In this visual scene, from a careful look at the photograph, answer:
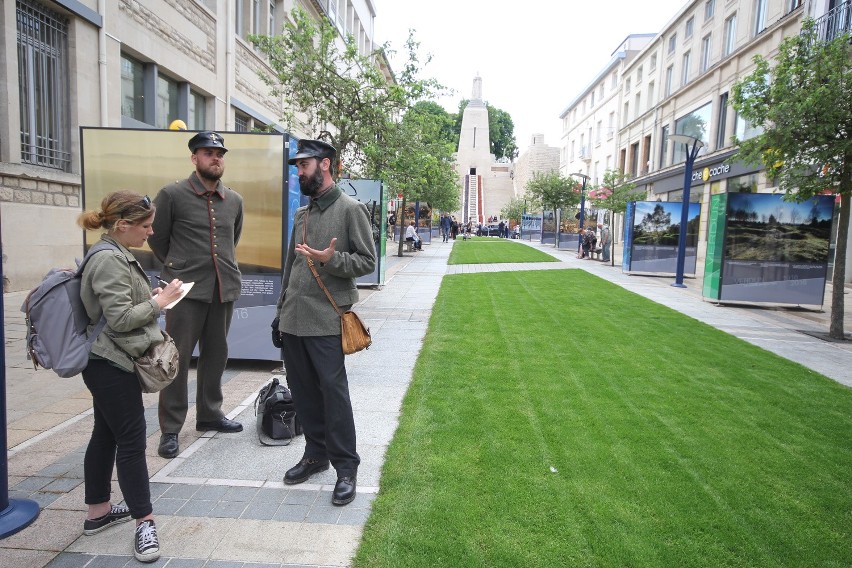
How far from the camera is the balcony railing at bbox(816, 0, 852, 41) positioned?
17.0 meters

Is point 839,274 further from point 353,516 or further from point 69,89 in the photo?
point 69,89

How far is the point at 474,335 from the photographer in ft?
27.7

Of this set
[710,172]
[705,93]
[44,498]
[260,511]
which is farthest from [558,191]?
[44,498]

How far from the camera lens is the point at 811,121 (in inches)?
351

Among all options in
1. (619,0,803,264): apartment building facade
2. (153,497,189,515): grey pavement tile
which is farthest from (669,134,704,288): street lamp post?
(153,497,189,515): grey pavement tile

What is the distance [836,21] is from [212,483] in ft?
71.2

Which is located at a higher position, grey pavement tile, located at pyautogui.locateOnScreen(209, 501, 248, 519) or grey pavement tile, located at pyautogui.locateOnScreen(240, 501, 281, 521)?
grey pavement tile, located at pyautogui.locateOnScreen(240, 501, 281, 521)

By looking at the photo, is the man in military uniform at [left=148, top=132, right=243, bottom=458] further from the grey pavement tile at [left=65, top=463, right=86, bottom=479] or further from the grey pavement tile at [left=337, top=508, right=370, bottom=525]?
the grey pavement tile at [left=337, top=508, right=370, bottom=525]

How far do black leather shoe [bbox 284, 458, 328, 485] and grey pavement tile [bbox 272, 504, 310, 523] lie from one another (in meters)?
0.30

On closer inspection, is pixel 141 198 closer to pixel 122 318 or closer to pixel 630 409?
pixel 122 318

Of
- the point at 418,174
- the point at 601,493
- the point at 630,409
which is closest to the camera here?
the point at 601,493

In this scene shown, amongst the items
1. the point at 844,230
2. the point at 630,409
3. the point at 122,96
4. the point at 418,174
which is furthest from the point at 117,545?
the point at 122,96

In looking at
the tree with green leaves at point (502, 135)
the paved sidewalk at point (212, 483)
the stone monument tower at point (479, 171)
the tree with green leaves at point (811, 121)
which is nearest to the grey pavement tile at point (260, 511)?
the paved sidewalk at point (212, 483)

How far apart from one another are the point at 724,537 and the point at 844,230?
26.4 ft
